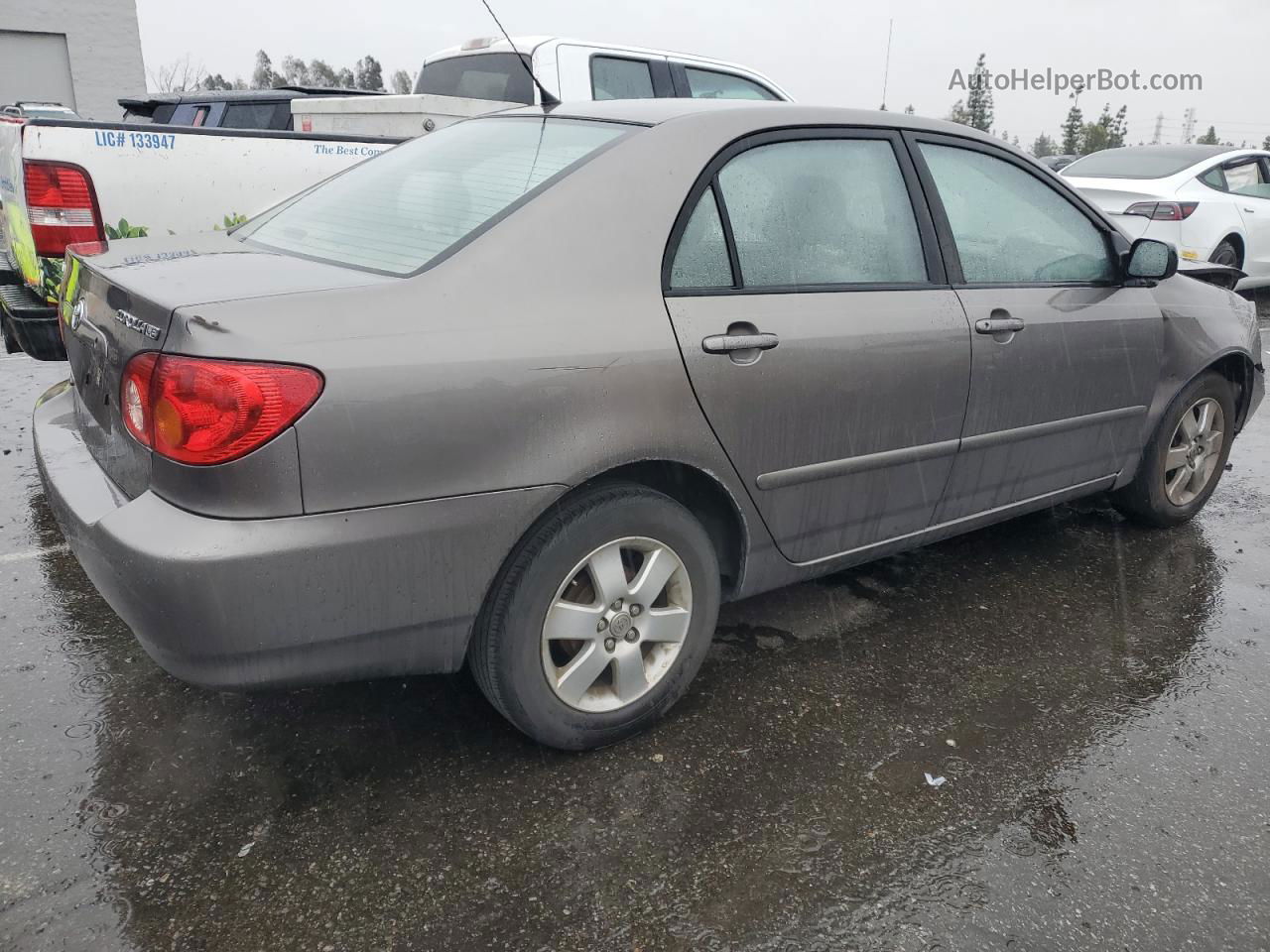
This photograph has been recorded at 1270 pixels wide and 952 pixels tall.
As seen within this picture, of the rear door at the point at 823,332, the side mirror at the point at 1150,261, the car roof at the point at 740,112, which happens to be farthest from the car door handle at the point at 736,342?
the side mirror at the point at 1150,261

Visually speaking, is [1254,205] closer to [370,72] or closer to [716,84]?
[716,84]

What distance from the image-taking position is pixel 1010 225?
3.37 m

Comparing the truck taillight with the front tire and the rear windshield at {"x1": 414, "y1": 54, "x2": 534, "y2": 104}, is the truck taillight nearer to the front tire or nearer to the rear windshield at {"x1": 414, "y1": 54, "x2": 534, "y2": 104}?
the front tire

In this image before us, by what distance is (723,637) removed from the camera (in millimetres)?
3207

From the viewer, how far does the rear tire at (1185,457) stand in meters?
3.98

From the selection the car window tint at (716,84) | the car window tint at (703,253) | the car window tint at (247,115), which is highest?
the car window tint at (716,84)

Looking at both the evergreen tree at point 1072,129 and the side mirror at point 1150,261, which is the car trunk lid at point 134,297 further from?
the evergreen tree at point 1072,129

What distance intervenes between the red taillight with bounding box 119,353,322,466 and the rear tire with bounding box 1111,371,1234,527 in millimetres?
3417

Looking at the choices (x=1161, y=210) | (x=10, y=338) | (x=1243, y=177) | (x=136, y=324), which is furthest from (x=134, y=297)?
(x=1243, y=177)

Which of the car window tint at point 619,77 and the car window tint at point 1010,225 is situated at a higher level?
the car window tint at point 619,77

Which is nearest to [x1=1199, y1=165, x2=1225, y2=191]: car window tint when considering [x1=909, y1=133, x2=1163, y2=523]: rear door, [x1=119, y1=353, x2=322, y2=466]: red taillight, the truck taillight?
[x1=909, y1=133, x2=1163, y2=523]: rear door

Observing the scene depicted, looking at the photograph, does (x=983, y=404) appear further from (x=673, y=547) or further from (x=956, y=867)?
(x=956, y=867)

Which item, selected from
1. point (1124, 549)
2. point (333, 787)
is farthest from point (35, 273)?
point (1124, 549)

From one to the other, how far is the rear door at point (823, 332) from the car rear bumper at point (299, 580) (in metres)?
0.64
